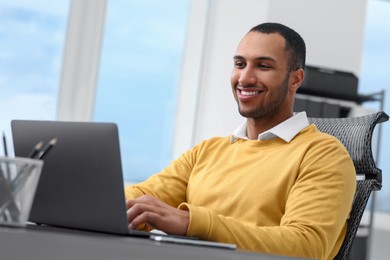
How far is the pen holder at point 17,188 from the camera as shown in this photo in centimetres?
101

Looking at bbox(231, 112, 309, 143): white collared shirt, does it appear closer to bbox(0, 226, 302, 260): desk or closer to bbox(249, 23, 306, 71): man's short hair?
bbox(249, 23, 306, 71): man's short hair

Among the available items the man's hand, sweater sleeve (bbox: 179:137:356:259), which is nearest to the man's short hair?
sweater sleeve (bbox: 179:137:356:259)

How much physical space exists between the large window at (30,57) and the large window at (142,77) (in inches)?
10.8

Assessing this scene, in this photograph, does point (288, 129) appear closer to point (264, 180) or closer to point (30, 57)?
point (264, 180)

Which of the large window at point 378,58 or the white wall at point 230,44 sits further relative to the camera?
the large window at point 378,58

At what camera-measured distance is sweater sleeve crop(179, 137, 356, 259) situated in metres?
1.27

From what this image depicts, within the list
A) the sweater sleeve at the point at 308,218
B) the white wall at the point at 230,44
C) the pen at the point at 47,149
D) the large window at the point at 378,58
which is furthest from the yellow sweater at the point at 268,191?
the large window at the point at 378,58

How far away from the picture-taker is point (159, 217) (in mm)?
1249

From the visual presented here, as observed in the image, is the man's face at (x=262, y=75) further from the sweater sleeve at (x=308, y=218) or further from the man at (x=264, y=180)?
the sweater sleeve at (x=308, y=218)

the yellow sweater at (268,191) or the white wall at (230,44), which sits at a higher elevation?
the white wall at (230,44)

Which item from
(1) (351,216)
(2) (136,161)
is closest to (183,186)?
(1) (351,216)

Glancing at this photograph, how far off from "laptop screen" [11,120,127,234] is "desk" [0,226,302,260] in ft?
0.66

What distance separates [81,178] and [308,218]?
55 cm

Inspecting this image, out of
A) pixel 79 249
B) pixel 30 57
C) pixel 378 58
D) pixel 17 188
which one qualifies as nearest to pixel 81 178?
pixel 17 188
